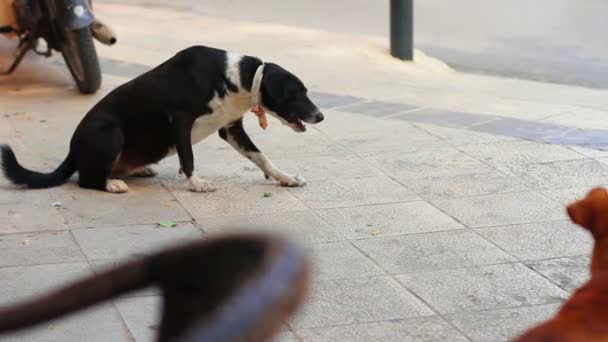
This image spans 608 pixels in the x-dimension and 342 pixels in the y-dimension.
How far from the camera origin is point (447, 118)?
7559 millimetres

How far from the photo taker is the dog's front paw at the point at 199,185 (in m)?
5.78

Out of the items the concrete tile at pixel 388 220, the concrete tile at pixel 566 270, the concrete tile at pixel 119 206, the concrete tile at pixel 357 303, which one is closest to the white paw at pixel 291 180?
the concrete tile at pixel 388 220

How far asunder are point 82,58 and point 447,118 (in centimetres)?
285

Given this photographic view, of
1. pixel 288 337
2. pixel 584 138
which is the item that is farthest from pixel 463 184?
pixel 288 337

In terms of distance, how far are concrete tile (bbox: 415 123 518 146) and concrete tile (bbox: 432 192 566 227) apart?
120 centimetres

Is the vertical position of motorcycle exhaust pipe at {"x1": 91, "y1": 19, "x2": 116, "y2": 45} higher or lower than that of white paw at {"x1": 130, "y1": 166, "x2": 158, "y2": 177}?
higher

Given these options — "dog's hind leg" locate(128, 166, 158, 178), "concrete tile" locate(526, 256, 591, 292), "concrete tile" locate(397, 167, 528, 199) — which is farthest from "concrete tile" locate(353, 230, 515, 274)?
"dog's hind leg" locate(128, 166, 158, 178)

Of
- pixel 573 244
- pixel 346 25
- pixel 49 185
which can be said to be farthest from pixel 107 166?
pixel 346 25

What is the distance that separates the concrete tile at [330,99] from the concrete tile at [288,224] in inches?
107

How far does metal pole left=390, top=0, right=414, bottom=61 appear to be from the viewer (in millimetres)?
9938

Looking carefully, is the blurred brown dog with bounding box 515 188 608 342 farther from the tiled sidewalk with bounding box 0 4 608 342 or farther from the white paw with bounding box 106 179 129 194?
the white paw with bounding box 106 179 129 194

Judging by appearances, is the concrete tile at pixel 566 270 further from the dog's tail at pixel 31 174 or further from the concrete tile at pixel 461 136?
the dog's tail at pixel 31 174

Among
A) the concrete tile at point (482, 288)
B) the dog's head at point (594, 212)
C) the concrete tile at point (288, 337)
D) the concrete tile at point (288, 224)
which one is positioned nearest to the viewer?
the dog's head at point (594, 212)

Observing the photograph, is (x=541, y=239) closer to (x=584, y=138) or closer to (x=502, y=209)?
(x=502, y=209)
